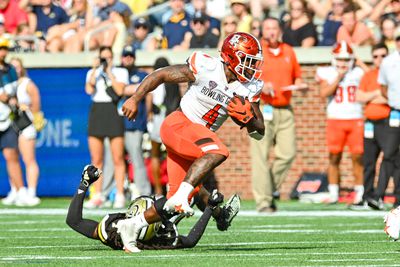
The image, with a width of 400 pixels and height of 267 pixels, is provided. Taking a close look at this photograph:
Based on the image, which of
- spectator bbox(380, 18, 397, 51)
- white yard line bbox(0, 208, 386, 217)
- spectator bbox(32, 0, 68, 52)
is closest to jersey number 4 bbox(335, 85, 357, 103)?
spectator bbox(380, 18, 397, 51)

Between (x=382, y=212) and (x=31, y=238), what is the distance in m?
5.44

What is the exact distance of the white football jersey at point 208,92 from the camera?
390 inches

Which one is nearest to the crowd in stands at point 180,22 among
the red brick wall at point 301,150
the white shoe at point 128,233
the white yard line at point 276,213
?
the red brick wall at point 301,150

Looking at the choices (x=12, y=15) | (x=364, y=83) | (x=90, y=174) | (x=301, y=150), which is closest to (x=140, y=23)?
A: (x=12, y=15)

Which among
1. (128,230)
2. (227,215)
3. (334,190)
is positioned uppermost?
(128,230)

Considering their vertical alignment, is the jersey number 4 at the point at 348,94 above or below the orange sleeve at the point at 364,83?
below

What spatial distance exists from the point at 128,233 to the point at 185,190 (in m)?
0.66

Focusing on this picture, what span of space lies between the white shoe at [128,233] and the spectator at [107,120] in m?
6.97

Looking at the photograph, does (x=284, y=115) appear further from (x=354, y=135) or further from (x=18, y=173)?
(x=18, y=173)

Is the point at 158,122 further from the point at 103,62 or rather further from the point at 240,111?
the point at 240,111

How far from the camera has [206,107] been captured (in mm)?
9984

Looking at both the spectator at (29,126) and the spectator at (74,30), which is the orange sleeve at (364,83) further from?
the spectator at (74,30)

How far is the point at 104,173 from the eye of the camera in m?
17.7

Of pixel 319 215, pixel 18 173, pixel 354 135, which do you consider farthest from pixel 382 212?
pixel 18 173
